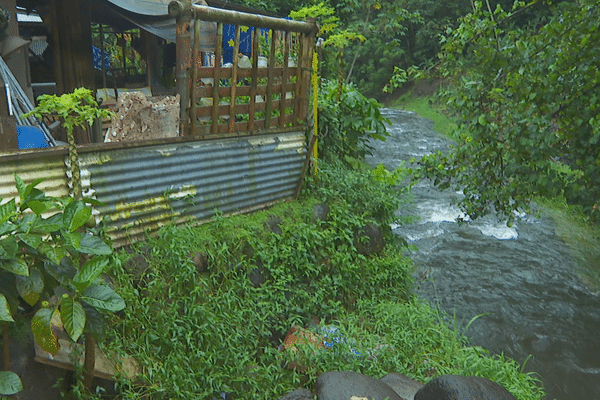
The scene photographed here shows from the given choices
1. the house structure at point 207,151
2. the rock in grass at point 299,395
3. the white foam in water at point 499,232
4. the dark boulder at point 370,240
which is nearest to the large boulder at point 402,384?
the rock in grass at point 299,395

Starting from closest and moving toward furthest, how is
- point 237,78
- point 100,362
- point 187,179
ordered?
point 100,362 → point 187,179 → point 237,78

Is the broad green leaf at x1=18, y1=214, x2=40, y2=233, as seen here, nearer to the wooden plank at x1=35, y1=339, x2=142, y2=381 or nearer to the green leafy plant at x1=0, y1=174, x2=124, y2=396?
the green leafy plant at x1=0, y1=174, x2=124, y2=396

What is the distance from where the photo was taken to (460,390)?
403cm

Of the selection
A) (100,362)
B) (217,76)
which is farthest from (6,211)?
(217,76)

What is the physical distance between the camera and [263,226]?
19.5 ft

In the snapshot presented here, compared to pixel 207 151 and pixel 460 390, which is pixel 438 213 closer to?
pixel 207 151

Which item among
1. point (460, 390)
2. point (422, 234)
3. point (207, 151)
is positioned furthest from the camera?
point (422, 234)

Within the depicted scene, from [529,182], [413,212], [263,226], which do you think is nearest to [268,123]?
[263,226]

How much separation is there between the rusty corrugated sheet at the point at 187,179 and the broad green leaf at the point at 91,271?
1403mm

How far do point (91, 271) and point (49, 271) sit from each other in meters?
0.26

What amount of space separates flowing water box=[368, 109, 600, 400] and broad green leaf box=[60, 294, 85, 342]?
5400 mm

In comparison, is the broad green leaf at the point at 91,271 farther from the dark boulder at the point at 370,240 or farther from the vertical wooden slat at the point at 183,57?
the dark boulder at the point at 370,240

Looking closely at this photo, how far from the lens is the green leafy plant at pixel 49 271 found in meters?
3.07

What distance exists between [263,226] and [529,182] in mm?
3524
